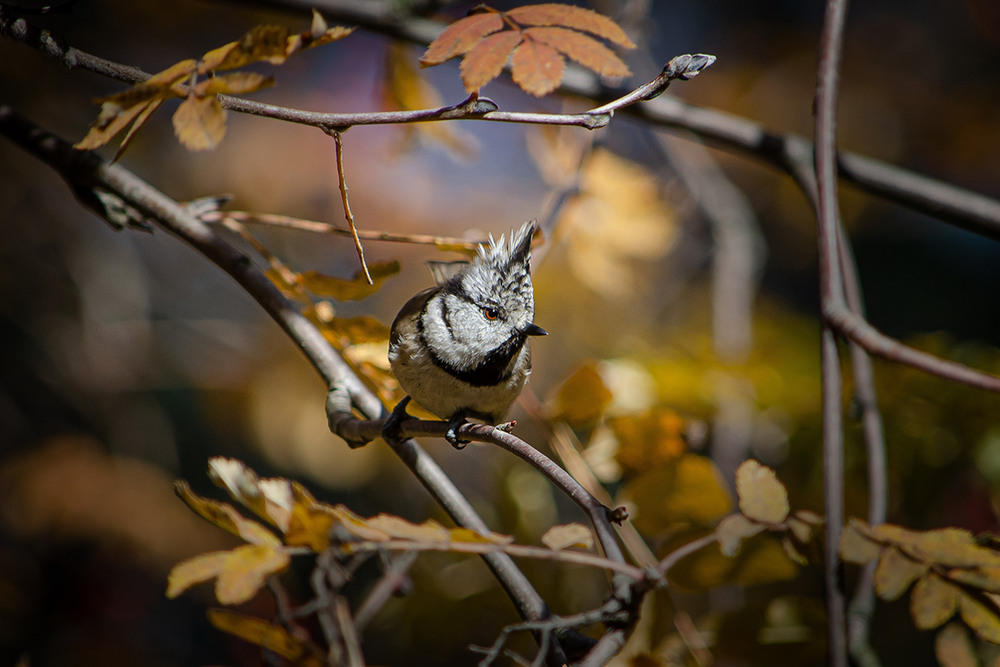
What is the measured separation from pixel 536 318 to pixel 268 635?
6.81 ft

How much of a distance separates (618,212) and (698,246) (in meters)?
1.94

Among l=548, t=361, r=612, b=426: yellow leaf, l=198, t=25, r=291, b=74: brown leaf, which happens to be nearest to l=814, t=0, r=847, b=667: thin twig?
l=548, t=361, r=612, b=426: yellow leaf

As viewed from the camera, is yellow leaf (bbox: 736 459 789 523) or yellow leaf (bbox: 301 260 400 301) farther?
yellow leaf (bbox: 301 260 400 301)

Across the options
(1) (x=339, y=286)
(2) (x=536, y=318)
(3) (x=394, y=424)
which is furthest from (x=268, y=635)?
(2) (x=536, y=318)

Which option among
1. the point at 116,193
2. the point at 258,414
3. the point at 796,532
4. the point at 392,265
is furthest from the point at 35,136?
the point at 258,414

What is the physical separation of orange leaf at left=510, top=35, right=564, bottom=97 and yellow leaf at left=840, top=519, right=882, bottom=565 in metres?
0.71

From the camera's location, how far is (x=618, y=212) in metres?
2.08

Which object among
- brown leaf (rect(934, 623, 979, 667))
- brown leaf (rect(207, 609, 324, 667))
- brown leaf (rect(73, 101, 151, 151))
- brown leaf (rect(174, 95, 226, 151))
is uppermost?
brown leaf (rect(174, 95, 226, 151))

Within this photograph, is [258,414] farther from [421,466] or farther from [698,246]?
[698,246]

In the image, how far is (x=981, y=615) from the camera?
852mm

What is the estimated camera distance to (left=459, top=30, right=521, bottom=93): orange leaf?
2.74 ft

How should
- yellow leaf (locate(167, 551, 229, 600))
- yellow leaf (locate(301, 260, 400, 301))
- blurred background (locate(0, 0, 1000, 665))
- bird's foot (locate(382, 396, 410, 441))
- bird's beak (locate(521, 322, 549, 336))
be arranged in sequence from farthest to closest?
blurred background (locate(0, 0, 1000, 665)) → bird's beak (locate(521, 322, 549, 336)) → yellow leaf (locate(301, 260, 400, 301)) → bird's foot (locate(382, 396, 410, 441)) → yellow leaf (locate(167, 551, 229, 600))

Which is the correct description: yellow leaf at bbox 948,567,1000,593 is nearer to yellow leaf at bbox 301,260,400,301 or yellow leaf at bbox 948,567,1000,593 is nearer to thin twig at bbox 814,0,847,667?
thin twig at bbox 814,0,847,667

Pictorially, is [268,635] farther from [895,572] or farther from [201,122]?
[895,572]
